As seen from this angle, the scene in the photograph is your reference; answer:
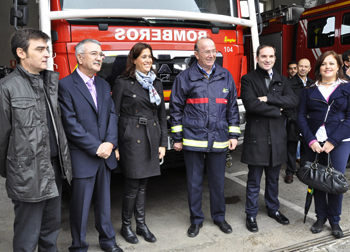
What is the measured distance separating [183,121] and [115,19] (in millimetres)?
1261

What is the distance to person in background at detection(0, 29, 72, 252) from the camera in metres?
2.12

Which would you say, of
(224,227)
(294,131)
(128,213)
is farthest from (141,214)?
(294,131)

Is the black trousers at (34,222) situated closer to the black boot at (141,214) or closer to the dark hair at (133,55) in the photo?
the black boot at (141,214)

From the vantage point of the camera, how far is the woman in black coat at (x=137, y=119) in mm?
2959

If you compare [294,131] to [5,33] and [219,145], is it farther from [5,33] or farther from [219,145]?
[5,33]

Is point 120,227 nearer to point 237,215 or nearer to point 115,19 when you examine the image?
point 237,215

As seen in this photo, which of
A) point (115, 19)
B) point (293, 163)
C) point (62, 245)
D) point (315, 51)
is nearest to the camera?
point (62, 245)

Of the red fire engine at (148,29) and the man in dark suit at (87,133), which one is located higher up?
the red fire engine at (148,29)

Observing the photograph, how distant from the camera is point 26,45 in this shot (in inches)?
85.6

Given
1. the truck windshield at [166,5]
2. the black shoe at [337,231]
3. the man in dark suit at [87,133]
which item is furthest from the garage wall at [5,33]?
the black shoe at [337,231]

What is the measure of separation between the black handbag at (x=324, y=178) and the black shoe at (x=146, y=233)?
58.3 inches

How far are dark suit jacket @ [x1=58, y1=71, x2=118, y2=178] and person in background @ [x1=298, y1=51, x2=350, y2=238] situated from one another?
1.83 metres

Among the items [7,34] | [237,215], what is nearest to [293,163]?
[237,215]

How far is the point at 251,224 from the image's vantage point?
3303 millimetres
